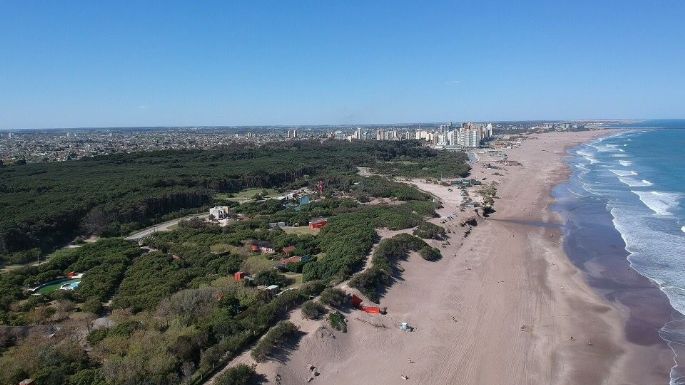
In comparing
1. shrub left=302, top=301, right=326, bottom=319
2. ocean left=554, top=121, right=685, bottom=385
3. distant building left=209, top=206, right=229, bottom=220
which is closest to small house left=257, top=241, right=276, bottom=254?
shrub left=302, top=301, right=326, bottom=319

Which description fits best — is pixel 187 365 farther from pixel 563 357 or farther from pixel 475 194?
pixel 475 194

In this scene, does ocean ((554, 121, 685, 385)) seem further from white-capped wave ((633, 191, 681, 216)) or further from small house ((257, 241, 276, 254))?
small house ((257, 241, 276, 254))

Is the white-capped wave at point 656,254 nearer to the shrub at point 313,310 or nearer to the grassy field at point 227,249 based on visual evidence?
the shrub at point 313,310

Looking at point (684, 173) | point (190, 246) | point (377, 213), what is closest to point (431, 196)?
point (377, 213)

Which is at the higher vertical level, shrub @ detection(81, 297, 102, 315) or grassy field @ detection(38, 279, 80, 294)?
shrub @ detection(81, 297, 102, 315)

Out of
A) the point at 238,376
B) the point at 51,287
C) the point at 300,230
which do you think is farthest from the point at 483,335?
the point at 51,287

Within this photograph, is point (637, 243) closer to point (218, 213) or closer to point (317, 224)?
point (317, 224)

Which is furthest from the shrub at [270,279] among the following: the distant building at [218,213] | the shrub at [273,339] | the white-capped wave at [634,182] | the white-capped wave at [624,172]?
the white-capped wave at [624,172]
